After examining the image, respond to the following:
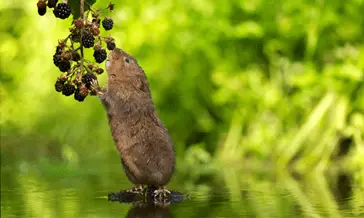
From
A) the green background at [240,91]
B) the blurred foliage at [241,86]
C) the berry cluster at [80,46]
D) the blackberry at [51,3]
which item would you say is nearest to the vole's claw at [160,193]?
the berry cluster at [80,46]

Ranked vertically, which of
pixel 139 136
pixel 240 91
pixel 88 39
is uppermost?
pixel 240 91

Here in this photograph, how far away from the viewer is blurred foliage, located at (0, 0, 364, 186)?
6.76 meters

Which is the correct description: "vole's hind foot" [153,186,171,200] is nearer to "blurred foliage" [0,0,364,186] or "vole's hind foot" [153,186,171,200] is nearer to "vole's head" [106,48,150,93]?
"vole's head" [106,48,150,93]

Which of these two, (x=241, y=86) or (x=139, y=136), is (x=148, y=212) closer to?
(x=139, y=136)

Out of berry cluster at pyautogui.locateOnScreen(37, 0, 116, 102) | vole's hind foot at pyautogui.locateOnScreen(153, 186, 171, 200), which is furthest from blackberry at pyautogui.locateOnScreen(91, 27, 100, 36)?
vole's hind foot at pyautogui.locateOnScreen(153, 186, 171, 200)

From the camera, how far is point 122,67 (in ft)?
13.9

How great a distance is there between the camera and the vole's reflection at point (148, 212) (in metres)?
3.62

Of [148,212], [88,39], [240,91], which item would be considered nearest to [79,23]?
[88,39]

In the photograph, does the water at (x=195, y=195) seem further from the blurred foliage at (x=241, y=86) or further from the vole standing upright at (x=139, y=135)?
the blurred foliage at (x=241, y=86)

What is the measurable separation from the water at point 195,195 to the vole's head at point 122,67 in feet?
2.12

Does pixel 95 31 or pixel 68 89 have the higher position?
pixel 95 31

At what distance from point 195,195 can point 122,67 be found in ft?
2.78

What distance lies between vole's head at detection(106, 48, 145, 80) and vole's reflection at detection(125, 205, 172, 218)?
2.34 ft

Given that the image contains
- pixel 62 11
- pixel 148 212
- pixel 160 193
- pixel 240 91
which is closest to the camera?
pixel 62 11
